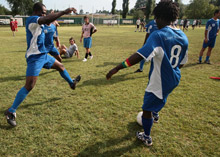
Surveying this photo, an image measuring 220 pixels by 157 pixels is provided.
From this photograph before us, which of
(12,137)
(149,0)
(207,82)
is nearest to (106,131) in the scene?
(12,137)

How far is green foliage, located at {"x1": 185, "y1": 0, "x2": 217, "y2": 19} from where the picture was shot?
233 ft

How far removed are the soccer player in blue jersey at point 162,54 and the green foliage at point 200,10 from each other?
85789 mm

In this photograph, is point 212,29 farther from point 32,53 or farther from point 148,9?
point 148,9

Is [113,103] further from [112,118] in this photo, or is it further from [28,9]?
[28,9]

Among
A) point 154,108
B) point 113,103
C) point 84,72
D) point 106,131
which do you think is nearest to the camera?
point 154,108

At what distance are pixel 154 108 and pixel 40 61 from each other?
2501 millimetres

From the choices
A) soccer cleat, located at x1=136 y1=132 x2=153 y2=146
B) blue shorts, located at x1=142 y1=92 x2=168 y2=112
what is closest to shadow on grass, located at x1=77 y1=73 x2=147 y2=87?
soccer cleat, located at x1=136 y1=132 x2=153 y2=146

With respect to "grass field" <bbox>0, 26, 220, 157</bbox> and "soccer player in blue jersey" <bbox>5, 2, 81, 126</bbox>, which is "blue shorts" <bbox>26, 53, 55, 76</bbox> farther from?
"grass field" <bbox>0, 26, 220, 157</bbox>

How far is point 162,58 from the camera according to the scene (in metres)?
2.06

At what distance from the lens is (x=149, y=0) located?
66.2 metres

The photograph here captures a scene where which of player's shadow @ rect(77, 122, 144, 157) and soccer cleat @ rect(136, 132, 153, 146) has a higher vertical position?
soccer cleat @ rect(136, 132, 153, 146)

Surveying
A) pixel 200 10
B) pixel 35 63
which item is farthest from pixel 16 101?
pixel 200 10

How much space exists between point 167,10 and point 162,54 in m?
0.59

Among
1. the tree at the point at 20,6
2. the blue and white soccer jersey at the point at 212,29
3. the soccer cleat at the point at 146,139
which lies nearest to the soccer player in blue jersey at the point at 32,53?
the soccer cleat at the point at 146,139
